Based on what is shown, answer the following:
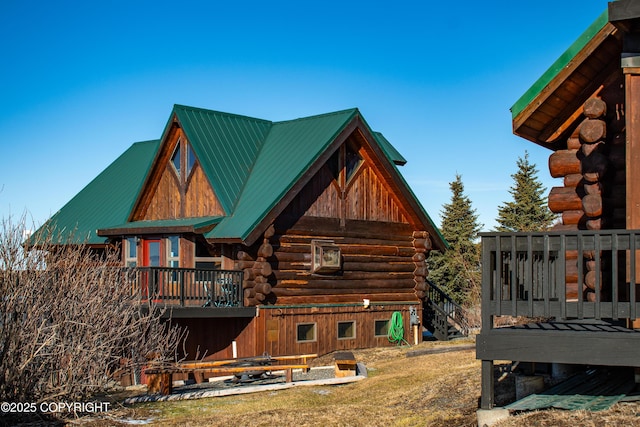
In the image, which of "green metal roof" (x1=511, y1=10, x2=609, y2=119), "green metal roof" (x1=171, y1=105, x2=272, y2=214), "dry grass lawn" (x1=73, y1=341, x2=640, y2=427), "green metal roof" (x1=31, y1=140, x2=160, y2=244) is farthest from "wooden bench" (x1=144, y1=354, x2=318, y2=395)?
"green metal roof" (x1=31, y1=140, x2=160, y2=244)

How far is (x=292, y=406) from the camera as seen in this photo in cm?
1636

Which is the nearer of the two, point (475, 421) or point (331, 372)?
point (475, 421)

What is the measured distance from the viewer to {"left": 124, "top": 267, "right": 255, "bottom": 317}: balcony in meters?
23.3

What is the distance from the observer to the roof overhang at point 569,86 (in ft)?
43.1

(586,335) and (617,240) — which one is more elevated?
(617,240)

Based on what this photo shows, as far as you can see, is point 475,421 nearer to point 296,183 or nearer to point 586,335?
point 586,335

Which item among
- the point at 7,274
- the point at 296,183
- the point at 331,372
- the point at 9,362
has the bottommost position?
the point at 331,372

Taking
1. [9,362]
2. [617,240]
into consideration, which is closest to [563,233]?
[617,240]

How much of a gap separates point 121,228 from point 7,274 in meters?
14.5

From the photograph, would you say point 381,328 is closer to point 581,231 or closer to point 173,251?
point 173,251

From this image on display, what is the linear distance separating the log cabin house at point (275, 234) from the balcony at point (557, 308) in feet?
43.3

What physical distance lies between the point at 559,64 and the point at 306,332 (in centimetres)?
1517

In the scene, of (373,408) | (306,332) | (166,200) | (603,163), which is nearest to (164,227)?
(166,200)

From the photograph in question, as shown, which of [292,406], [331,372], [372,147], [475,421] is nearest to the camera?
[475,421]
